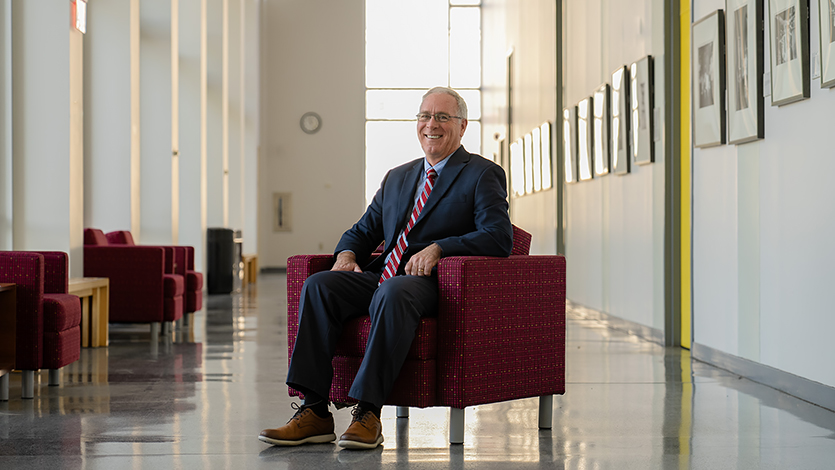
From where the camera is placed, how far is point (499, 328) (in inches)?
111

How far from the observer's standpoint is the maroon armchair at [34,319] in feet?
11.7

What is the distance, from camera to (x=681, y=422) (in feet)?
10.3

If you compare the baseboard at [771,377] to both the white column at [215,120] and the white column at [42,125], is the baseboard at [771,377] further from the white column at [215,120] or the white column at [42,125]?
the white column at [215,120]

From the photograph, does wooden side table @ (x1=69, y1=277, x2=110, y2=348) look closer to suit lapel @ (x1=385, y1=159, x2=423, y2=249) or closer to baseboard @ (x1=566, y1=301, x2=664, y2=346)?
suit lapel @ (x1=385, y1=159, x2=423, y2=249)

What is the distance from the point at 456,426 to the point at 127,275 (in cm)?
371

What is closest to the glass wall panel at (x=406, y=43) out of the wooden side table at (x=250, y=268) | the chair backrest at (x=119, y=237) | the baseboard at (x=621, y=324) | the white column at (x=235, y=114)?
the white column at (x=235, y=114)

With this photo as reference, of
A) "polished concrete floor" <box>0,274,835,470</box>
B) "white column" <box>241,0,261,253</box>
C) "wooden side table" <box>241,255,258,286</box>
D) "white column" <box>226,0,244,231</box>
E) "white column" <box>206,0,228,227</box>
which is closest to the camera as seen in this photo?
"polished concrete floor" <box>0,274,835,470</box>

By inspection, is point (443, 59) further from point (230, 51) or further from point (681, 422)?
point (681, 422)

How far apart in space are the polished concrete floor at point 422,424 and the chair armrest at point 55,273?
475 millimetres

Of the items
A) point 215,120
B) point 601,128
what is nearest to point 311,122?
point 215,120

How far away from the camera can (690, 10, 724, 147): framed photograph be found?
4.51 metres

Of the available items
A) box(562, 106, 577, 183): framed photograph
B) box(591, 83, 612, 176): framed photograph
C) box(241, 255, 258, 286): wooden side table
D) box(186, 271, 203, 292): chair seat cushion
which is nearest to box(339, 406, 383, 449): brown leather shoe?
box(186, 271, 203, 292): chair seat cushion

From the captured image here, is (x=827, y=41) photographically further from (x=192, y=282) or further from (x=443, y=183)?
(x=192, y=282)

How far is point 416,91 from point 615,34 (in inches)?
481
